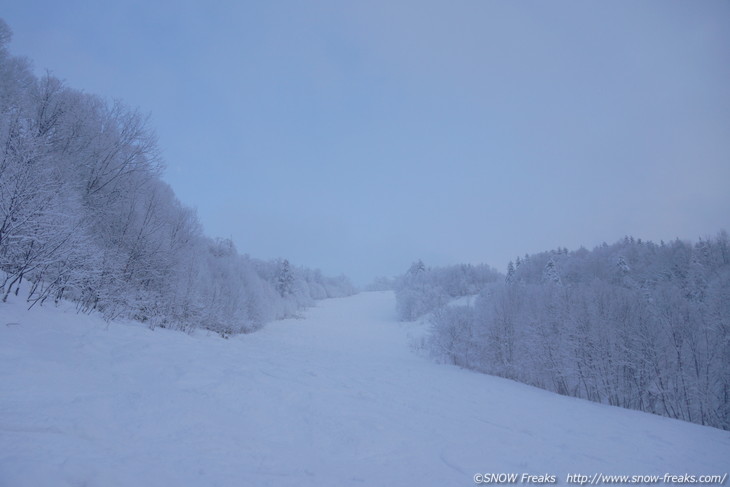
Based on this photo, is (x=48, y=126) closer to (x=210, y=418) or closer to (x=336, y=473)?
(x=210, y=418)

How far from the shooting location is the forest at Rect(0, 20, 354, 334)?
887 cm

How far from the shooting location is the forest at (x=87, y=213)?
29.1 feet

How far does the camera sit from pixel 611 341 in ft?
76.3

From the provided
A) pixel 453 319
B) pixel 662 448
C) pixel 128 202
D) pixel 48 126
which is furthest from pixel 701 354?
pixel 48 126

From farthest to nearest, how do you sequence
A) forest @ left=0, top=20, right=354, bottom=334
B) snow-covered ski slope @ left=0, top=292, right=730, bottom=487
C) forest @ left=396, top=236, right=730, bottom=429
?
forest @ left=396, top=236, right=730, bottom=429
forest @ left=0, top=20, right=354, bottom=334
snow-covered ski slope @ left=0, top=292, right=730, bottom=487

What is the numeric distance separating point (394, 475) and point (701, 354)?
28.8m

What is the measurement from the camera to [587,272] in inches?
2026

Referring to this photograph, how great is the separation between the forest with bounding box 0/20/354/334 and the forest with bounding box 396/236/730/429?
28050 mm

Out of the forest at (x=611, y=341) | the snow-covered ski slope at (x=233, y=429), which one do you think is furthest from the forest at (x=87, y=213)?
the forest at (x=611, y=341)

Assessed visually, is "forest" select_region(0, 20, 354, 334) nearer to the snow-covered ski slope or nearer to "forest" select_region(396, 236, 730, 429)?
the snow-covered ski slope

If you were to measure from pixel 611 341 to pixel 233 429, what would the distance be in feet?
92.9

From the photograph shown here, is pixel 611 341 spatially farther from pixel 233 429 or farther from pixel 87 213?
pixel 87 213

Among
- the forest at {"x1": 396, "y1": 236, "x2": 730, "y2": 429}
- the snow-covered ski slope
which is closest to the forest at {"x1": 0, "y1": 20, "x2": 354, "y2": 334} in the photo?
the snow-covered ski slope

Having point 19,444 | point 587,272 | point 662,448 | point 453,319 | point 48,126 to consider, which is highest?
point 48,126
